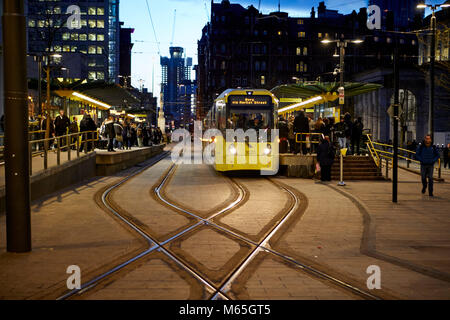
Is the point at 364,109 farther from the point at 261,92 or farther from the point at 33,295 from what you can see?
the point at 33,295

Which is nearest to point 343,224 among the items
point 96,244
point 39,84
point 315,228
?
point 315,228

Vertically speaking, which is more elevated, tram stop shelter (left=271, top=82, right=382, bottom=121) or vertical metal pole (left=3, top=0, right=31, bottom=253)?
Answer: tram stop shelter (left=271, top=82, right=382, bottom=121)

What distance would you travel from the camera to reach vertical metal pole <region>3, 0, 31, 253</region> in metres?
7.22

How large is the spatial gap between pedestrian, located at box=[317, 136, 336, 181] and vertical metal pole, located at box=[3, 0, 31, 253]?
12857mm

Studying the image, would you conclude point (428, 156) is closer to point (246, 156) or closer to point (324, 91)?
point (246, 156)

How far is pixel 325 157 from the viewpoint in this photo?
18.8m

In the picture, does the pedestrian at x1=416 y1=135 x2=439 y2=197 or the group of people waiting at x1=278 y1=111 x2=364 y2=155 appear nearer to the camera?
the pedestrian at x1=416 y1=135 x2=439 y2=197

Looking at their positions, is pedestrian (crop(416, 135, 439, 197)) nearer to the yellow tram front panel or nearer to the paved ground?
the paved ground

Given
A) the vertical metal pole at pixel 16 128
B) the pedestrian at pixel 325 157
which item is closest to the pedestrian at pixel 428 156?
the pedestrian at pixel 325 157

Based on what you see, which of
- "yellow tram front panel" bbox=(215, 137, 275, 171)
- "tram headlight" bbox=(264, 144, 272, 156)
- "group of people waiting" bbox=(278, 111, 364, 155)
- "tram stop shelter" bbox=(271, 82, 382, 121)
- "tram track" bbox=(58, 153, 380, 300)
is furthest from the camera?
"tram stop shelter" bbox=(271, 82, 382, 121)

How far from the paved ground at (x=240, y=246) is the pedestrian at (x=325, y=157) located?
4210 millimetres

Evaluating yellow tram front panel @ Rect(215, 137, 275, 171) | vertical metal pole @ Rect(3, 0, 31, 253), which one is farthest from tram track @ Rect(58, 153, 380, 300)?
yellow tram front panel @ Rect(215, 137, 275, 171)

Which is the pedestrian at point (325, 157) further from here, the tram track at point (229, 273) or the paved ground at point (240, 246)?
the tram track at point (229, 273)

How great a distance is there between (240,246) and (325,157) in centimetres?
1130
